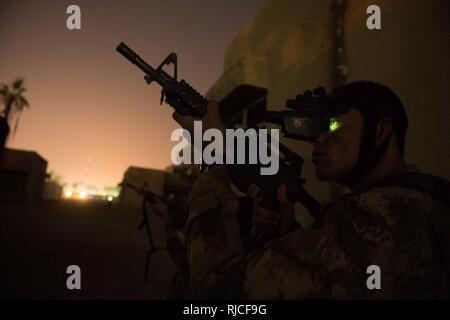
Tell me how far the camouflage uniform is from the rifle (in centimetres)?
62

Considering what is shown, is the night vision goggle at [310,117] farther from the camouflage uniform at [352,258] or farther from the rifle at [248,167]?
the camouflage uniform at [352,258]

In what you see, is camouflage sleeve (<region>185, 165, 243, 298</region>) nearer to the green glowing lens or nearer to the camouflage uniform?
the camouflage uniform

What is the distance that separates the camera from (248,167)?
5.79 feet

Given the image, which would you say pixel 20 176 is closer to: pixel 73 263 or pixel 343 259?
pixel 73 263


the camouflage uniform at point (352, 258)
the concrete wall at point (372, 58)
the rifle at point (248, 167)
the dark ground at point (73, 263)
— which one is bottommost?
the dark ground at point (73, 263)

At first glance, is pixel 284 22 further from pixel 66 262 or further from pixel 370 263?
pixel 66 262

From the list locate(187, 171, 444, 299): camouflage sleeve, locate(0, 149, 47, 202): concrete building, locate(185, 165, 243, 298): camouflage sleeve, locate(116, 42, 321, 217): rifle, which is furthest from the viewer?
locate(0, 149, 47, 202): concrete building

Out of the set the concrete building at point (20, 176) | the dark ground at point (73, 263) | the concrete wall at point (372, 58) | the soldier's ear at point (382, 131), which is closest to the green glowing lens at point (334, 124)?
the soldier's ear at point (382, 131)

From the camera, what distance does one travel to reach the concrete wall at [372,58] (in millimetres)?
3025

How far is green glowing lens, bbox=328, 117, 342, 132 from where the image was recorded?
146 cm

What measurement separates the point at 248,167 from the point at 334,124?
533 millimetres

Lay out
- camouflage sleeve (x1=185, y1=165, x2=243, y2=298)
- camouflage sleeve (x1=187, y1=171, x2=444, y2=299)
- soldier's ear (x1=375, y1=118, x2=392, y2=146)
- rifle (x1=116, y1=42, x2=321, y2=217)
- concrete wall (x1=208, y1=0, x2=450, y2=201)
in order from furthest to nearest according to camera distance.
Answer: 1. concrete wall (x1=208, y1=0, x2=450, y2=201)
2. rifle (x1=116, y1=42, x2=321, y2=217)
3. soldier's ear (x1=375, y1=118, x2=392, y2=146)
4. camouflage sleeve (x1=185, y1=165, x2=243, y2=298)
5. camouflage sleeve (x1=187, y1=171, x2=444, y2=299)

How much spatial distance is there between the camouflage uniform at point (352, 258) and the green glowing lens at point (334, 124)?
41cm

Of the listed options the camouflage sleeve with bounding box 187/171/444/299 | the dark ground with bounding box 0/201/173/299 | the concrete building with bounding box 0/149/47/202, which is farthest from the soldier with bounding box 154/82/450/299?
the concrete building with bounding box 0/149/47/202
